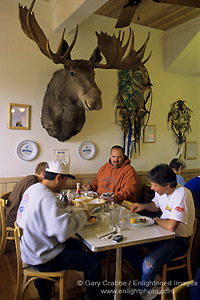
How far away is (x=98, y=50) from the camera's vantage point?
284 cm

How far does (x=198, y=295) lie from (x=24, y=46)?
10.4 ft

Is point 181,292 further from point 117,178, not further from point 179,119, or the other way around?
point 179,119

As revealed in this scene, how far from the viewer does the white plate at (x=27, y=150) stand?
3133 millimetres

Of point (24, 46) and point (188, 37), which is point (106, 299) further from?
point (188, 37)

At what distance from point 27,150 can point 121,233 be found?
1.85 meters

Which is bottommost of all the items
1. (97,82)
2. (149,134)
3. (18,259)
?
(18,259)

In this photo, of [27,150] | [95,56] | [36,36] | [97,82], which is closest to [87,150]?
[27,150]

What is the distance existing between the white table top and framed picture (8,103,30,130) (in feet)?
5.76

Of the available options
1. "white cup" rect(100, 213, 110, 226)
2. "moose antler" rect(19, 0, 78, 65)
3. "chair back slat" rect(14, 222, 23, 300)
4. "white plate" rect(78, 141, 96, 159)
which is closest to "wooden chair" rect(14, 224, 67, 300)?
"chair back slat" rect(14, 222, 23, 300)

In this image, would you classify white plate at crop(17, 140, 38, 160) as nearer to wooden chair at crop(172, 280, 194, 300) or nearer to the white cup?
the white cup

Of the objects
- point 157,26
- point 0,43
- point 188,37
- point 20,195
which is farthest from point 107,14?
point 20,195

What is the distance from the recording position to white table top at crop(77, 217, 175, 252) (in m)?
1.60

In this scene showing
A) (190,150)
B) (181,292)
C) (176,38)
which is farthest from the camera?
(190,150)

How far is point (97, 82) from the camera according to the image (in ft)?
11.8
